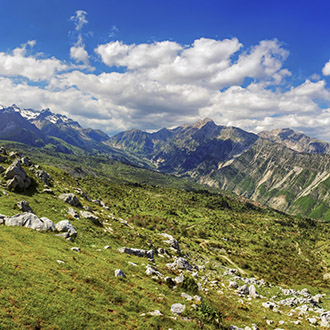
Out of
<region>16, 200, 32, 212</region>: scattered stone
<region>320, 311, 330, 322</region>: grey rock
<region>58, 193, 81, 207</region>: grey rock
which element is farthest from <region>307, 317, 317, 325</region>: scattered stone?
<region>58, 193, 81, 207</region>: grey rock

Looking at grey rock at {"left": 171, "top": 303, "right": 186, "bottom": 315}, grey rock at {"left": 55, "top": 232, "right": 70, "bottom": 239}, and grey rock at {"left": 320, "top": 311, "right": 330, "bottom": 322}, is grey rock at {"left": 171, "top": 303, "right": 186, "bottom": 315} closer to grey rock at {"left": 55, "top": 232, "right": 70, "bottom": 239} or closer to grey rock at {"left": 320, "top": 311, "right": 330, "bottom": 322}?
grey rock at {"left": 55, "top": 232, "right": 70, "bottom": 239}

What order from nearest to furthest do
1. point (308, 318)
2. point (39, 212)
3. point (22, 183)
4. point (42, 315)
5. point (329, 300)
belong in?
1. point (42, 315)
2. point (308, 318)
3. point (39, 212)
4. point (329, 300)
5. point (22, 183)

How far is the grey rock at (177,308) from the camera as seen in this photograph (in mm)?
22938

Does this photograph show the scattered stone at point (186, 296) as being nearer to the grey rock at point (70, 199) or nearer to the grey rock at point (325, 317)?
the grey rock at point (325, 317)

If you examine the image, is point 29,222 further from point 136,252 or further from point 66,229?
point 136,252

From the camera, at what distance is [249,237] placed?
194875 millimetres

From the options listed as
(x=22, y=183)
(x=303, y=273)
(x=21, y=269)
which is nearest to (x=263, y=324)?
(x=21, y=269)

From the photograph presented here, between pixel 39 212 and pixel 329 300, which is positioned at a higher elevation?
pixel 39 212

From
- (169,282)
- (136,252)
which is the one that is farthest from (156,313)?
(136,252)

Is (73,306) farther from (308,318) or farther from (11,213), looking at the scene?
(308,318)

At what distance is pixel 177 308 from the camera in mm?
23391

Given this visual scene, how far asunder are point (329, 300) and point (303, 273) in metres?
85.2

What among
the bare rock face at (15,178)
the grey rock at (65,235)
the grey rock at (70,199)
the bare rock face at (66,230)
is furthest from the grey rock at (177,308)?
the bare rock face at (15,178)

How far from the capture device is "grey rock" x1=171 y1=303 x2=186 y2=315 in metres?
22.9
